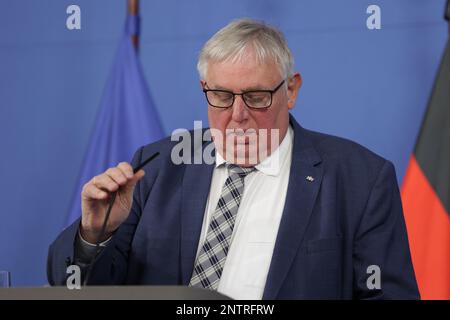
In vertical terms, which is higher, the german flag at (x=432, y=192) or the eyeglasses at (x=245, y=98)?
the eyeglasses at (x=245, y=98)

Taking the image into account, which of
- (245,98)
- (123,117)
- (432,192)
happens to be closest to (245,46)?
(245,98)

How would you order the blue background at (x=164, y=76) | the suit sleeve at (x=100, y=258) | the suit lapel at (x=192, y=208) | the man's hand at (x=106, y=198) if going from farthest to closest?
1. the blue background at (x=164, y=76)
2. the suit lapel at (x=192, y=208)
3. the suit sleeve at (x=100, y=258)
4. the man's hand at (x=106, y=198)

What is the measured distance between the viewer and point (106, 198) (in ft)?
5.93

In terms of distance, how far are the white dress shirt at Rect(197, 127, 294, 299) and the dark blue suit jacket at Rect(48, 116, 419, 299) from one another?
4cm

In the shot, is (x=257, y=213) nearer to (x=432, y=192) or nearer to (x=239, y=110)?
(x=239, y=110)

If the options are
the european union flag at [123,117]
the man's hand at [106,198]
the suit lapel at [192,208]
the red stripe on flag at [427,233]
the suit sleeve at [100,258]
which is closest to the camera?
the man's hand at [106,198]

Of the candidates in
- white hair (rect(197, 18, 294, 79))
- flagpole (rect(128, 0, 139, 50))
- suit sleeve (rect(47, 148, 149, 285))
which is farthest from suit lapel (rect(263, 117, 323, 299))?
flagpole (rect(128, 0, 139, 50))

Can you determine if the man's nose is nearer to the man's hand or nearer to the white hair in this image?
the white hair

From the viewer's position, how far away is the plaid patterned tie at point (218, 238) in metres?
2.00

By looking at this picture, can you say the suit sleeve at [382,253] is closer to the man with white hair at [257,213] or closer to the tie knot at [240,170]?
the man with white hair at [257,213]

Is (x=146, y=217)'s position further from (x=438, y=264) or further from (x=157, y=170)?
(x=438, y=264)

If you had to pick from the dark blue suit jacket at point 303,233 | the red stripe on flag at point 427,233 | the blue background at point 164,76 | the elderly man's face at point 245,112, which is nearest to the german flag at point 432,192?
the red stripe on flag at point 427,233

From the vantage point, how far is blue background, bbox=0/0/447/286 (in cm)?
315

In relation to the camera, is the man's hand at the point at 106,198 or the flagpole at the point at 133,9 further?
the flagpole at the point at 133,9
